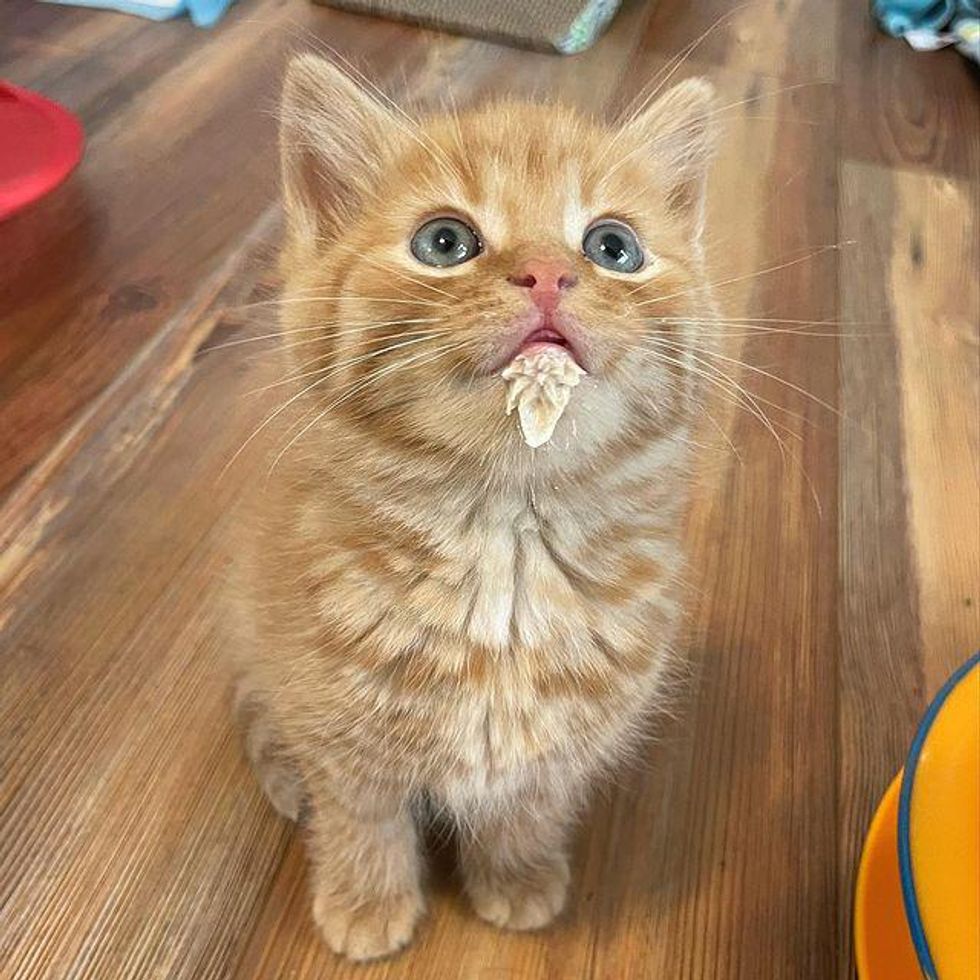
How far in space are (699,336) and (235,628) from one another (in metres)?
0.49

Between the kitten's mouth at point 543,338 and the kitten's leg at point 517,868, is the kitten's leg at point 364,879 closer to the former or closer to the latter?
the kitten's leg at point 517,868

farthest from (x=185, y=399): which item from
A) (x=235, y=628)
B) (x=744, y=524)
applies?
(x=744, y=524)

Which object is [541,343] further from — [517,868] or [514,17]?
[514,17]

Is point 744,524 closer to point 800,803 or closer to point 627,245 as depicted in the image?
point 800,803

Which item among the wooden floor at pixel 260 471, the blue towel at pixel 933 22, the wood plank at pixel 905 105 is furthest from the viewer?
the blue towel at pixel 933 22

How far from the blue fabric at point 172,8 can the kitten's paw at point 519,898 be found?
167 cm

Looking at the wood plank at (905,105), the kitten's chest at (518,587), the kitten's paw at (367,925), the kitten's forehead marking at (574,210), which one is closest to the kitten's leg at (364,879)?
the kitten's paw at (367,925)

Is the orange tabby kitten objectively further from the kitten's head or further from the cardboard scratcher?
the cardboard scratcher

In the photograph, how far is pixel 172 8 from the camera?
188cm

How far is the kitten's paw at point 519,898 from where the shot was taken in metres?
0.83

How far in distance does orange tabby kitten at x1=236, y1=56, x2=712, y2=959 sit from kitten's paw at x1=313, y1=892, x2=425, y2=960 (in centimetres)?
7

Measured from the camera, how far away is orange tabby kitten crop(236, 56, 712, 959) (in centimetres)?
56

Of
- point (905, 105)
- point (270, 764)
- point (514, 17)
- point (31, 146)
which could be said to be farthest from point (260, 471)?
point (905, 105)

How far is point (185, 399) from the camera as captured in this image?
1.23 metres
